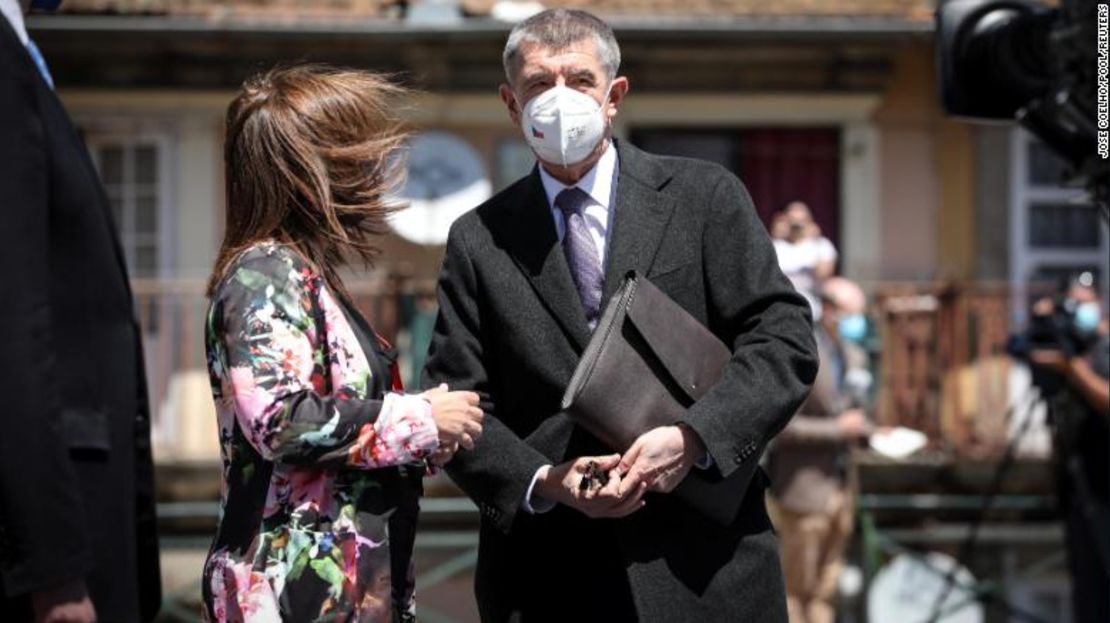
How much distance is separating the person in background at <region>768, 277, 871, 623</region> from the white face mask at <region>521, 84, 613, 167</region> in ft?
16.2

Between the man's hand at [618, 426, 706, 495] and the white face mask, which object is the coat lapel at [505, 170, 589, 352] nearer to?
the white face mask

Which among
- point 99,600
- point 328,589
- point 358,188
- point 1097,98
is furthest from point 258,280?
point 1097,98

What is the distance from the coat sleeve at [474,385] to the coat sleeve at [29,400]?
4.00 feet

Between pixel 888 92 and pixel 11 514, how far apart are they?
12748 millimetres

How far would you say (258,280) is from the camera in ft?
11.8

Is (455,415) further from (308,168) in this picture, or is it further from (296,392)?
(308,168)

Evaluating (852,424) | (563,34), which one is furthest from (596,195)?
(852,424)

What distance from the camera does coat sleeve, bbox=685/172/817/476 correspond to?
3.85 metres

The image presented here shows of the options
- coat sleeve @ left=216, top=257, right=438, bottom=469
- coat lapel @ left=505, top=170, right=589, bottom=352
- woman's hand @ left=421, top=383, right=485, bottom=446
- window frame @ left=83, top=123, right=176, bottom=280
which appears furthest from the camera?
window frame @ left=83, top=123, right=176, bottom=280

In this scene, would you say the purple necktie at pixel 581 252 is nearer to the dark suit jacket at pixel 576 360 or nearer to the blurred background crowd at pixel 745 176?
the dark suit jacket at pixel 576 360

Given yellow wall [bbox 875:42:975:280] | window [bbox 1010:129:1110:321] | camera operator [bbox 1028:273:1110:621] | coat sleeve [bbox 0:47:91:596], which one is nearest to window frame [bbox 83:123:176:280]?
yellow wall [bbox 875:42:975:280]

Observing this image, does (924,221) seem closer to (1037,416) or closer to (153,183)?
(1037,416)

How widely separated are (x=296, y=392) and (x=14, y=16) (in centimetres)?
85

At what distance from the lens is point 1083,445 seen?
8.23 m
